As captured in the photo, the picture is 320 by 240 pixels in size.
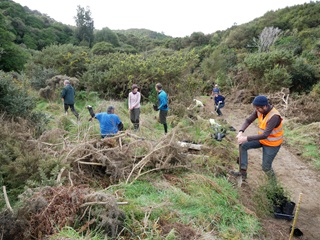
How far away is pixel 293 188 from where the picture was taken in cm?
531

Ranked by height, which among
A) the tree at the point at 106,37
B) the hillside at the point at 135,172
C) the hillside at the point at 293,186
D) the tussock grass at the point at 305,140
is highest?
the tree at the point at 106,37

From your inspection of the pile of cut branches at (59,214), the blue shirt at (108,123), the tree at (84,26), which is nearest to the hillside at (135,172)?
the pile of cut branches at (59,214)

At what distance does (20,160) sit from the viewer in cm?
377

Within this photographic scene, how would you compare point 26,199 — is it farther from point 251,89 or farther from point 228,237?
point 251,89

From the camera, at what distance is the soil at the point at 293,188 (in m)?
3.79

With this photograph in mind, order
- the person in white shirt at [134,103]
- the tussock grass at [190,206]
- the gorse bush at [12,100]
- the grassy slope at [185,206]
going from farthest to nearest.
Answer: the person in white shirt at [134,103] → the gorse bush at [12,100] → the tussock grass at [190,206] → the grassy slope at [185,206]

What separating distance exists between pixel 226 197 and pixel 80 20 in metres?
47.4

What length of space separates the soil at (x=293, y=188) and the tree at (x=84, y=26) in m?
42.1

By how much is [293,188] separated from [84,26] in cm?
4624

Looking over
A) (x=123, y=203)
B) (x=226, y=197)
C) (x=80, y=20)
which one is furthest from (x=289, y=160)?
(x=80, y=20)

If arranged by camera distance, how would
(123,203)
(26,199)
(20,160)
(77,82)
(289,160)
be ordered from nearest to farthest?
1. (26,199)
2. (123,203)
3. (20,160)
4. (289,160)
5. (77,82)

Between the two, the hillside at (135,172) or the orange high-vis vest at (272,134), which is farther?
the orange high-vis vest at (272,134)

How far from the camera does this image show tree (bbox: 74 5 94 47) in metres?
44.0

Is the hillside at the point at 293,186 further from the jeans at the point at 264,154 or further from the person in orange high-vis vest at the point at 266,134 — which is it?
the person in orange high-vis vest at the point at 266,134
